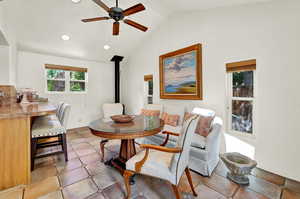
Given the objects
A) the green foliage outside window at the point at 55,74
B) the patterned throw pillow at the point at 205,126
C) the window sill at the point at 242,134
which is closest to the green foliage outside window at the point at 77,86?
the green foliage outside window at the point at 55,74

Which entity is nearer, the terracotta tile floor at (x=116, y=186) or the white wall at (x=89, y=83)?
the terracotta tile floor at (x=116, y=186)

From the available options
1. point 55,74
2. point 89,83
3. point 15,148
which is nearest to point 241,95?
point 15,148

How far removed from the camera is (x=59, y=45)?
145 inches

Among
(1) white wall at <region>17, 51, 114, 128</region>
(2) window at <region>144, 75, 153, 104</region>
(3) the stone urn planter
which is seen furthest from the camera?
(2) window at <region>144, 75, 153, 104</region>

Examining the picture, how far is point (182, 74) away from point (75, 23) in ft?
9.39

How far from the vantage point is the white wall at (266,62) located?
1831 millimetres

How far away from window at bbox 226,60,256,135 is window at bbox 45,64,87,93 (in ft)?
14.2

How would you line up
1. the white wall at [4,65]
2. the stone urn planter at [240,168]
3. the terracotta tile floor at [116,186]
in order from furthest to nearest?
the white wall at [4,65]
the stone urn planter at [240,168]
the terracotta tile floor at [116,186]

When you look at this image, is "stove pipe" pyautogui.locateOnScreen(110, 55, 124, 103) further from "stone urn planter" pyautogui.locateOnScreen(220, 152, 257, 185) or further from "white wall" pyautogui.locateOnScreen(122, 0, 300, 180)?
"stone urn planter" pyautogui.locateOnScreen(220, 152, 257, 185)

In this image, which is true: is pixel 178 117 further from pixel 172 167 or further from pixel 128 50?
pixel 128 50

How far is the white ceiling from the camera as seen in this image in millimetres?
2650

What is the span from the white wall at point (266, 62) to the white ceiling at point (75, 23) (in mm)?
314

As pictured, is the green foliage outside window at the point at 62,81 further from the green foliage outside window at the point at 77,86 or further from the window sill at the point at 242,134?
the window sill at the point at 242,134

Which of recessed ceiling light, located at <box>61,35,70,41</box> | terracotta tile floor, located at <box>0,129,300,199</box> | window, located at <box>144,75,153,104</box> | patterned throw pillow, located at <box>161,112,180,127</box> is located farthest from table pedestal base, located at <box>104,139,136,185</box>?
recessed ceiling light, located at <box>61,35,70,41</box>
